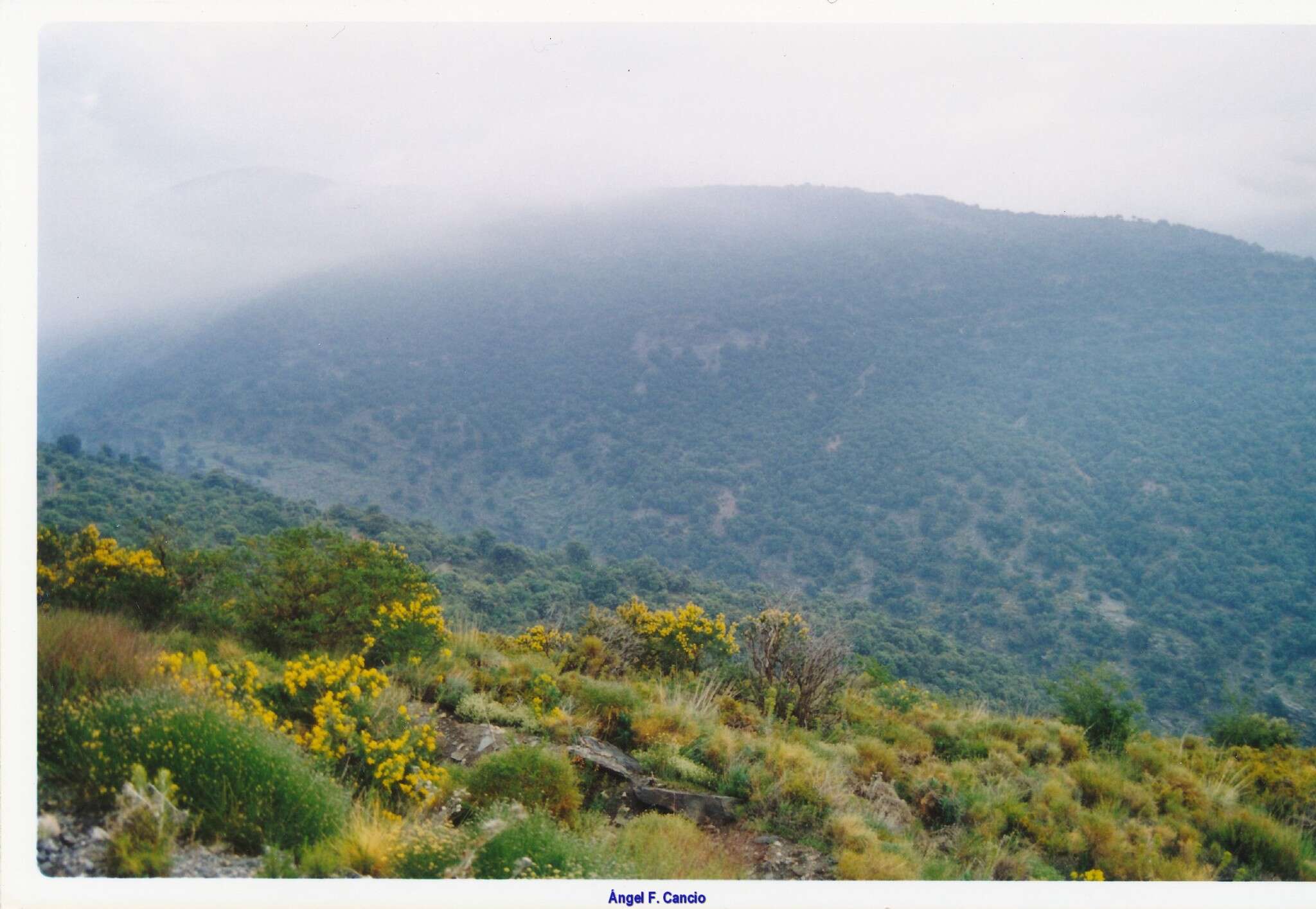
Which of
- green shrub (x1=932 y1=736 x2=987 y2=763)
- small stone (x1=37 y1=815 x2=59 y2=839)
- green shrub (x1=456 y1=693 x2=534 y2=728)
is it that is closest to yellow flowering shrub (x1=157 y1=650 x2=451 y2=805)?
green shrub (x1=456 y1=693 x2=534 y2=728)

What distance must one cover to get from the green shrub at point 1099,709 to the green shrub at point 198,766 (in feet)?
25.2

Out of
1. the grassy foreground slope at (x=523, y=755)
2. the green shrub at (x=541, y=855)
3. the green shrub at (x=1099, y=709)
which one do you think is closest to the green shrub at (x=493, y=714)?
the grassy foreground slope at (x=523, y=755)

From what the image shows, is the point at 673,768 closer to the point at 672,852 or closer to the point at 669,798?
the point at 669,798

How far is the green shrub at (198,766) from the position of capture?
335 cm

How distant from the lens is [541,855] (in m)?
3.60

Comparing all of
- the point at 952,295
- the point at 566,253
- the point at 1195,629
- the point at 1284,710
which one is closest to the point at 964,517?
the point at 1195,629

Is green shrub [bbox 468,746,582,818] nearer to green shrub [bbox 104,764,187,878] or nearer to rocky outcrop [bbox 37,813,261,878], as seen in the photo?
rocky outcrop [bbox 37,813,261,878]

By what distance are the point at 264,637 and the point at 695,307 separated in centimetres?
8048

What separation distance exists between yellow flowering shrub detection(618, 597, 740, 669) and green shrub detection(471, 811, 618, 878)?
429 cm

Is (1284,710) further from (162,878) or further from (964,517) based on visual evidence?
(162,878)

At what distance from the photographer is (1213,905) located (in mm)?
4242

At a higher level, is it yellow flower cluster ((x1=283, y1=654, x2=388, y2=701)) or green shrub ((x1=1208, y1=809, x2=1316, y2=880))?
yellow flower cluster ((x1=283, y1=654, x2=388, y2=701))

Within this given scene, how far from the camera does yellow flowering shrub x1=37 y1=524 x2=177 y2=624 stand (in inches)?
198

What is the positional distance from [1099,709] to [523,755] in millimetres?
6923
